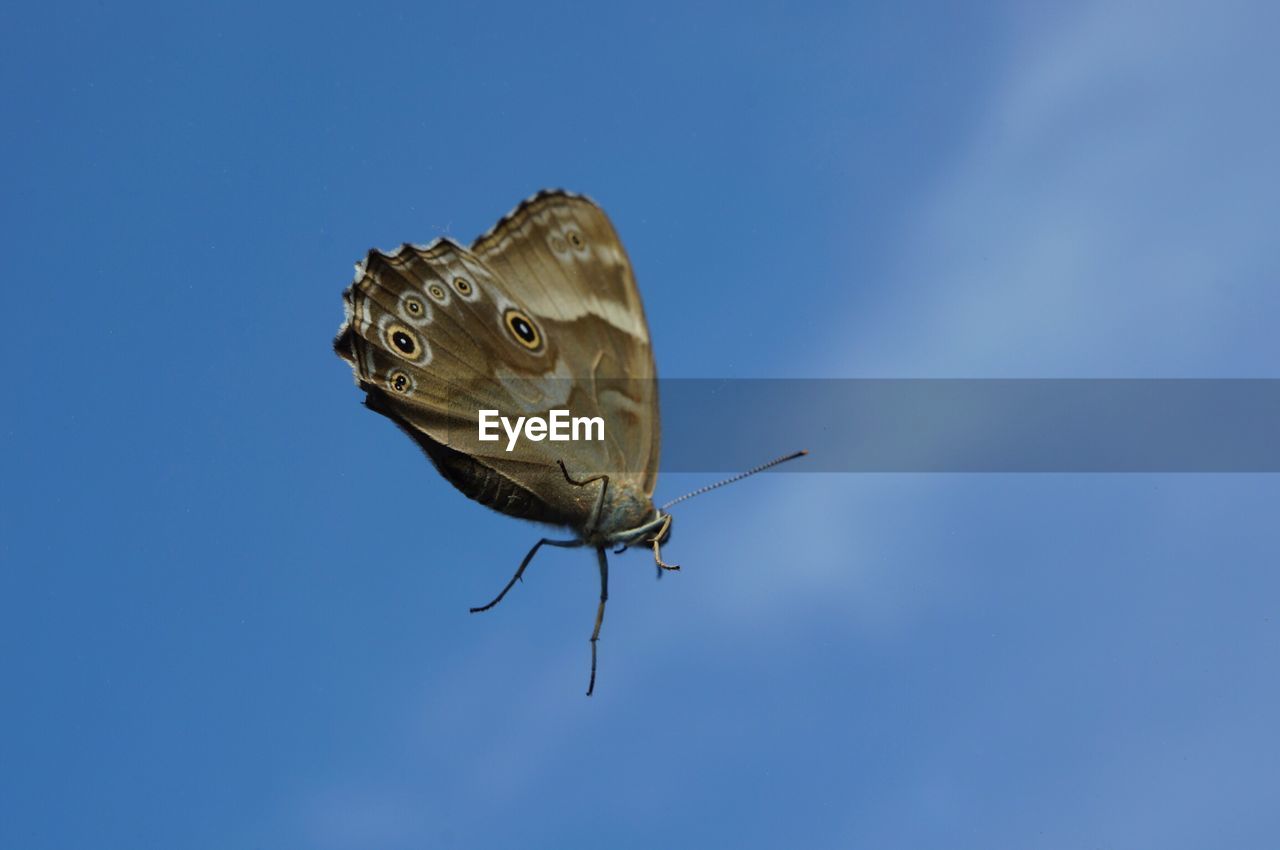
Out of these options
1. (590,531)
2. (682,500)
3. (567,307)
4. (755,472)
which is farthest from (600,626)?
(567,307)

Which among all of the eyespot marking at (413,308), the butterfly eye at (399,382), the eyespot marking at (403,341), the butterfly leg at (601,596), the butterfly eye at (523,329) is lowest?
the butterfly leg at (601,596)

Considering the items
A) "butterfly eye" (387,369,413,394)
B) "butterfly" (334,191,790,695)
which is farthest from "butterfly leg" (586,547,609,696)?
"butterfly eye" (387,369,413,394)

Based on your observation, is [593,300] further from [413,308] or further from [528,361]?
[413,308]

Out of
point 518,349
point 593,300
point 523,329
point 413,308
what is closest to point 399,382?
point 413,308

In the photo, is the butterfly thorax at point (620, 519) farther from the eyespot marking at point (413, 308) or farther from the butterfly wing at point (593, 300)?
the eyespot marking at point (413, 308)

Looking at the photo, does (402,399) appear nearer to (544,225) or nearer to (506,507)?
(506,507)

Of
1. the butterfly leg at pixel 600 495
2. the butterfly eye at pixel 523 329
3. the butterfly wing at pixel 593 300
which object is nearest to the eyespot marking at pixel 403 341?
the butterfly eye at pixel 523 329

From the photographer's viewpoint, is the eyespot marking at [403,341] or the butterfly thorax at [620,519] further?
the eyespot marking at [403,341]

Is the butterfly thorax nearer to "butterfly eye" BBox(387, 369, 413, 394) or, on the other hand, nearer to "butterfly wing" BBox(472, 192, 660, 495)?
"butterfly wing" BBox(472, 192, 660, 495)
